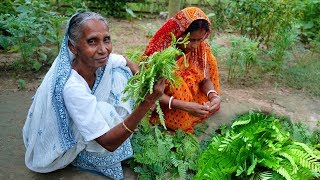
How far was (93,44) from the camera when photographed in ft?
8.02

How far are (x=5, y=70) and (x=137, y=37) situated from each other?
8.62 feet

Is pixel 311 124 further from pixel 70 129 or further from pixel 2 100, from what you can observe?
pixel 2 100

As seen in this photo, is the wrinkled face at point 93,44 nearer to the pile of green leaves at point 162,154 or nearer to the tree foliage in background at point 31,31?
the pile of green leaves at point 162,154

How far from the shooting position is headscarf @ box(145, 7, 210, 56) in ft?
10.5

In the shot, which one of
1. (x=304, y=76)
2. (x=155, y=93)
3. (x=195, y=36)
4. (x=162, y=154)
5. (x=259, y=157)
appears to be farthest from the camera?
(x=304, y=76)

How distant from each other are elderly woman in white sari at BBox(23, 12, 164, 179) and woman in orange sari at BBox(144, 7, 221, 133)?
0.62 m

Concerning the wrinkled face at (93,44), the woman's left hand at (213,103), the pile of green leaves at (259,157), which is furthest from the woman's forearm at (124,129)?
the woman's left hand at (213,103)

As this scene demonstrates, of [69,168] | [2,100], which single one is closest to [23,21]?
[2,100]

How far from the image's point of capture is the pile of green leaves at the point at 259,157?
2.46m

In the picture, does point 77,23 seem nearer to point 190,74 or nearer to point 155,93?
point 155,93

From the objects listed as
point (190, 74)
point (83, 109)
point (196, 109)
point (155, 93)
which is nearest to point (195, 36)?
point (190, 74)

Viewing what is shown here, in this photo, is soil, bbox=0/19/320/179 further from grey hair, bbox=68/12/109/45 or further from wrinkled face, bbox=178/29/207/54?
grey hair, bbox=68/12/109/45

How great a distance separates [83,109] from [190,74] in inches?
59.8

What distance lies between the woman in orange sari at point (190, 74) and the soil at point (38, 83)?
0.41 metres
